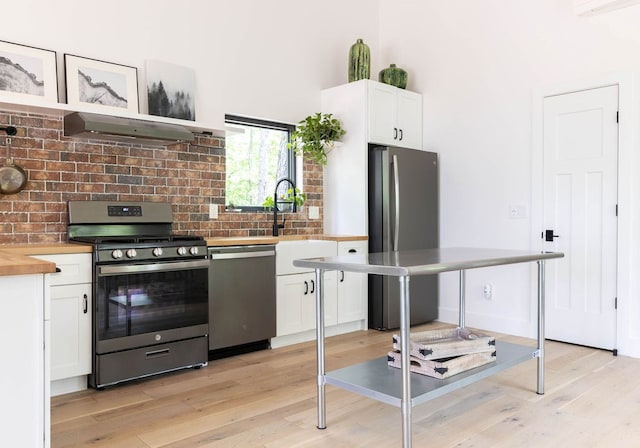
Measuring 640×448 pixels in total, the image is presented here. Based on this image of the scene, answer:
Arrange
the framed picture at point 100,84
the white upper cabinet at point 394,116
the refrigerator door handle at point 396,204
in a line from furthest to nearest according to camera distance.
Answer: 1. the white upper cabinet at point 394,116
2. the refrigerator door handle at point 396,204
3. the framed picture at point 100,84

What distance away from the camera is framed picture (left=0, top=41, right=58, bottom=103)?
124 inches

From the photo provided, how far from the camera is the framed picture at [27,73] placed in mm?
3154

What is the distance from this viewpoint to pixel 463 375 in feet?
8.11

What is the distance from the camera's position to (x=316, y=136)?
15.1ft

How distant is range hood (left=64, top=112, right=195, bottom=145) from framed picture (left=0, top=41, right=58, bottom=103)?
0.70ft

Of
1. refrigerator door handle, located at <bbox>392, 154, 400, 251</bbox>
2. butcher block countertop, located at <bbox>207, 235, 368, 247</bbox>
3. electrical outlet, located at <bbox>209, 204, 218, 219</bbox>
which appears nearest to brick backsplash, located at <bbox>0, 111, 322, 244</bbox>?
electrical outlet, located at <bbox>209, 204, 218, 219</bbox>

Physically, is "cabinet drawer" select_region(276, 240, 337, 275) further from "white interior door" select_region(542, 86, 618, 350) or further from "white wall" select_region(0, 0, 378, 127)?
"white interior door" select_region(542, 86, 618, 350)

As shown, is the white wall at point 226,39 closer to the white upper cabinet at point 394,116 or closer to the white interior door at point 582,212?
the white upper cabinet at point 394,116

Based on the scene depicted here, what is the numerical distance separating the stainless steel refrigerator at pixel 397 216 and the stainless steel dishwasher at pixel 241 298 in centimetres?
111

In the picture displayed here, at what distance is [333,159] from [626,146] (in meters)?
2.39

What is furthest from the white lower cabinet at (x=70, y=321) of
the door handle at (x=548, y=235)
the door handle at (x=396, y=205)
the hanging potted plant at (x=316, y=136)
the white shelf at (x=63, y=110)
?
the door handle at (x=548, y=235)

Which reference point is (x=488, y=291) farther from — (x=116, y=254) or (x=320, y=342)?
(x=116, y=254)

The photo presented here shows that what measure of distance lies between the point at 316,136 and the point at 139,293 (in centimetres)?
216

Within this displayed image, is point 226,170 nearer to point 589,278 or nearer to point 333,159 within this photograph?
point 333,159
